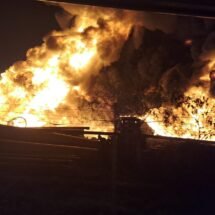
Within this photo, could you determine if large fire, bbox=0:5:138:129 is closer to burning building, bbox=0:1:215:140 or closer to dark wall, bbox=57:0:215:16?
burning building, bbox=0:1:215:140

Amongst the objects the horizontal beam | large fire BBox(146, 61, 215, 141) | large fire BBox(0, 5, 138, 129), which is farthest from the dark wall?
large fire BBox(0, 5, 138, 129)

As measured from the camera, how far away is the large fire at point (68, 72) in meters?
15.2

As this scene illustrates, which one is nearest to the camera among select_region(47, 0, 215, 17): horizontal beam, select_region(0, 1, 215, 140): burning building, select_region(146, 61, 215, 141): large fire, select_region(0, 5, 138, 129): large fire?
select_region(47, 0, 215, 17): horizontal beam

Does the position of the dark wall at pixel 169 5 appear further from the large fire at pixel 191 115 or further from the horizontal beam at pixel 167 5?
the large fire at pixel 191 115

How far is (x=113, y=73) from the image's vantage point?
54.3 ft

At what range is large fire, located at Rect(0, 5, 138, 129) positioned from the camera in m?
15.2

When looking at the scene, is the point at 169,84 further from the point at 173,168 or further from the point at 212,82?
the point at 173,168

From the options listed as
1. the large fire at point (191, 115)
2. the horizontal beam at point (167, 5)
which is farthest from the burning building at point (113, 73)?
the horizontal beam at point (167, 5)

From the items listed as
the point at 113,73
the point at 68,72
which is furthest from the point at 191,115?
the point at 68,72

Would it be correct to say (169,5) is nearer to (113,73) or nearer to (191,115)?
(191,115)

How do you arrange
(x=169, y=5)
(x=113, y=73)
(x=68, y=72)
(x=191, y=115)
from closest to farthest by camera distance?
(x=169, y=5)
(x=191, y=115)
(x=68, y=72)
(x=113, y=73)

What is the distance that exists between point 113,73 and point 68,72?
67.0 inches

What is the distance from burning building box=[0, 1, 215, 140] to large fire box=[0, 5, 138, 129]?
0.03m

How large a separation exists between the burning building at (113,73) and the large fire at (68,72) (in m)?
0.03
